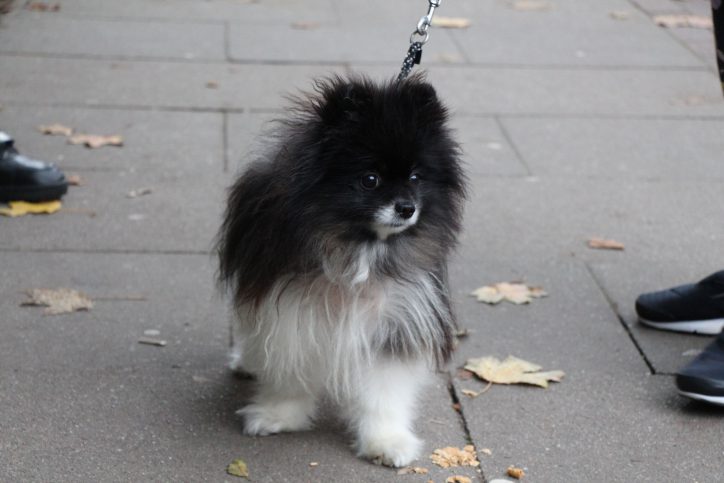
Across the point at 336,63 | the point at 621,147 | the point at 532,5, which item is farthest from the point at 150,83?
the point at 532,5

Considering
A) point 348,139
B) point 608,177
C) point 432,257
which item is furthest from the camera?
point 608,177

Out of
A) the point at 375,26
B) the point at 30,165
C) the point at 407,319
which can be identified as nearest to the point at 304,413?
the point at 407,319

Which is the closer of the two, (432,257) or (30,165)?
(432,257)

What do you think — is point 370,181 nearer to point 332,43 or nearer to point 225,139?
point 225,139

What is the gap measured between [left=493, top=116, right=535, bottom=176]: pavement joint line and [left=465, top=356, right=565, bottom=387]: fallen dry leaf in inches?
97.5

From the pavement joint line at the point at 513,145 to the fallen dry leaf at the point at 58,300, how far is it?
10.1 ft

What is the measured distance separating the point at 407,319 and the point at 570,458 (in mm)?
832

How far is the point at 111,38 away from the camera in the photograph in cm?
931

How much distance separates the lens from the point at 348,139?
3570mm

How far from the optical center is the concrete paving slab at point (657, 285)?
500 centimetres

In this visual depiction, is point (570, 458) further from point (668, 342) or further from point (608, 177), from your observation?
point (608, 177)

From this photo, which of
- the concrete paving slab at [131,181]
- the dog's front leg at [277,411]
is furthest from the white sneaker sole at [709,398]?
the concrete paving slab at [131,181]

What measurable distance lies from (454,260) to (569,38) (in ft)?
15.8

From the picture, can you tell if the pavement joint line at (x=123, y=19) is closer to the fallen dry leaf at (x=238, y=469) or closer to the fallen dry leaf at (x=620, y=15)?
the fallen dry leaf at (x=620, y=15)
